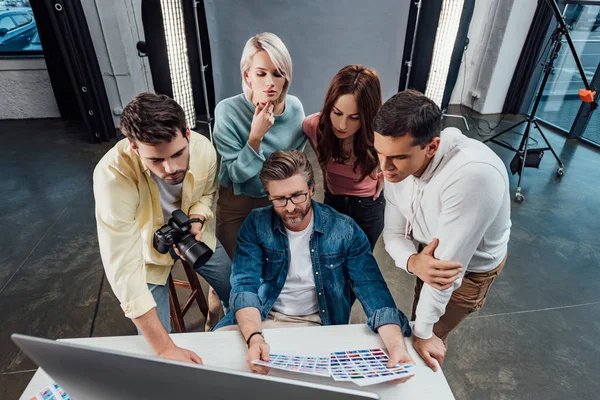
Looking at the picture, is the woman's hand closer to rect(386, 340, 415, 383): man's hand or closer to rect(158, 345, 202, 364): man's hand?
rect(158, 345, 202, 364): man's hand

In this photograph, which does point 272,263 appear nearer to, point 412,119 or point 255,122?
point 255,122

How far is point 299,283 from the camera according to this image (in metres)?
1.45

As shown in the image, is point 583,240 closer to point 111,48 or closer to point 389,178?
point 389,178

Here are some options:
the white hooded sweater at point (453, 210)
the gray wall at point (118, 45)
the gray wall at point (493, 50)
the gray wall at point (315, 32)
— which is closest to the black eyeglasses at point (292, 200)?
the white hooded sweater at point (453, 210)

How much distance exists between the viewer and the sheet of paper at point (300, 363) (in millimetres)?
941

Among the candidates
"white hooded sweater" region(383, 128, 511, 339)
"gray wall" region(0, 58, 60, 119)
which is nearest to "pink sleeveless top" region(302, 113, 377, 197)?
"white hooded sweater" region(383, 128, 511, 339)

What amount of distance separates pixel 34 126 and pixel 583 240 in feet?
19.9

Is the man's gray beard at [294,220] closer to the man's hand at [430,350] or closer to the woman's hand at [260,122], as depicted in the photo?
the woman's hand at [260,122]

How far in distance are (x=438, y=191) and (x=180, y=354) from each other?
2.96ft

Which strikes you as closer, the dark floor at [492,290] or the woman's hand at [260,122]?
the woman's hand at [260,122]

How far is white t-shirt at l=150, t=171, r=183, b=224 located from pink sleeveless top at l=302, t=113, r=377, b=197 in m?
0.64

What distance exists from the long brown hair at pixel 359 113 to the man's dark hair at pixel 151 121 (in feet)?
2.17

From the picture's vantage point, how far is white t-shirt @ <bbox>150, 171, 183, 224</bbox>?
1.40 meters

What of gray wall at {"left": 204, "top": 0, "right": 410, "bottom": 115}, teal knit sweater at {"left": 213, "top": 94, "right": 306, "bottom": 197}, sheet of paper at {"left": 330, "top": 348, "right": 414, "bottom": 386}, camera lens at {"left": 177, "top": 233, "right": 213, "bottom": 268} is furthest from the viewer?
gray wall at {"left": 204, "top": 0, "right": 410, "bottom": 115}
